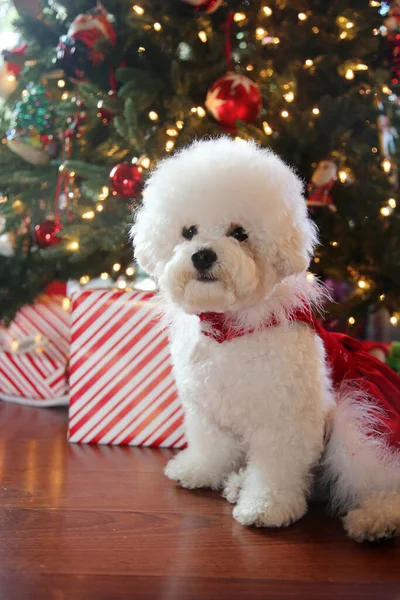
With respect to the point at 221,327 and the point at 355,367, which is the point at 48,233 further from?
the point at 355,367

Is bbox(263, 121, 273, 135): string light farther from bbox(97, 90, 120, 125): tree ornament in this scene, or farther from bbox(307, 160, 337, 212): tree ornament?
bbox(97, 90, 120, 125): tree ornament

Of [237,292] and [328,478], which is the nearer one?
[237,292]

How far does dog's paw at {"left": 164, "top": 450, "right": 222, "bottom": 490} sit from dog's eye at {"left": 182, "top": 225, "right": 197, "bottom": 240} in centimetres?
53

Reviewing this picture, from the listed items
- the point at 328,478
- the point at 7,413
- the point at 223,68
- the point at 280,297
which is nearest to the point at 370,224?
the point at 223,68

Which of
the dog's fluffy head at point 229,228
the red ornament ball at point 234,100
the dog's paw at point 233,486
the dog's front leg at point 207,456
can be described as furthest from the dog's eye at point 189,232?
the red ornament ball at point 234,100

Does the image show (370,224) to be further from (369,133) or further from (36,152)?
(36,152)

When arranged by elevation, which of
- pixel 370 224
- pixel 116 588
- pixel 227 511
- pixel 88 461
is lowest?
pixel 88 461

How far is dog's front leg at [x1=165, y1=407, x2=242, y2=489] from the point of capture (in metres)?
1.27

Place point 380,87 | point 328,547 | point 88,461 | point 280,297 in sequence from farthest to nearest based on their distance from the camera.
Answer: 1. point 380,87
2. point 88,461
3. point 280,297
4. point 328,547

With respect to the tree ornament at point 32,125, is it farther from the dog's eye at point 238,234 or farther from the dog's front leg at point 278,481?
the dog's front leg at point 278,481

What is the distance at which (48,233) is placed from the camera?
1930 mm

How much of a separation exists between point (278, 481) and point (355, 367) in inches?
12.6

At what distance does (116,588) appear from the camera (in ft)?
2.89

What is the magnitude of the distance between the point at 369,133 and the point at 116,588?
1.60m
